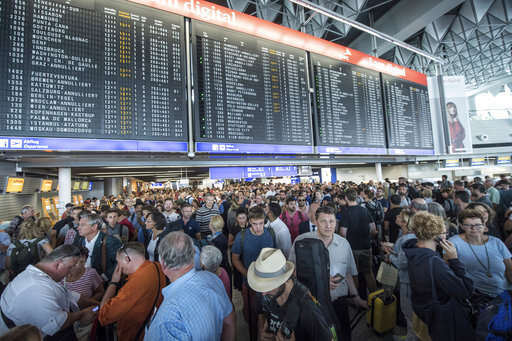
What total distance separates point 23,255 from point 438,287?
17.0 feet

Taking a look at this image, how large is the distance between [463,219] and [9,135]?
278 inches

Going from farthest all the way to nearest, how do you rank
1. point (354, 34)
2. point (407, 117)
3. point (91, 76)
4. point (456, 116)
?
point (354, 34), point (456, 116), point (407, 117), point (91, 76)

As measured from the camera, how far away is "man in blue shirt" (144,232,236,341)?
130 cm

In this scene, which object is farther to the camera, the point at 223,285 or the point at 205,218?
the point at 205,218

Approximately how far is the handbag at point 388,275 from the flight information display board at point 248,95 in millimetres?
4112

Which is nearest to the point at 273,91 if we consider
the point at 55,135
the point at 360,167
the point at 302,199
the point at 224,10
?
the point at 224,10

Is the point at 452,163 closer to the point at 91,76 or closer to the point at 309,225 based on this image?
the point at 309,225

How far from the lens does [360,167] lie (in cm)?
2080

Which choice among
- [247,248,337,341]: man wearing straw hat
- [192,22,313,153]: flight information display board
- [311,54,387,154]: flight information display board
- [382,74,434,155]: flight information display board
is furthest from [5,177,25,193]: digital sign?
[382,74,434,155]: flight information display board

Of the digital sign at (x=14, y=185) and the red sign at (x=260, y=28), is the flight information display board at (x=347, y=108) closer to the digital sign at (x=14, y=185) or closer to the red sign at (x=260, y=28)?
the red sign at (x=260, y=28)

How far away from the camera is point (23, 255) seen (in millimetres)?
3188

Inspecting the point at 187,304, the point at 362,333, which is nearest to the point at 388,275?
the point at 362,333

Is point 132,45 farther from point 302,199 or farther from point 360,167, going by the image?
point 360,167

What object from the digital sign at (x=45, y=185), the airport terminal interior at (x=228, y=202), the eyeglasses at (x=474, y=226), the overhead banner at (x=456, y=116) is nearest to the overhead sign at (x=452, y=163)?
the overhead banner at (x=456, y=116)
